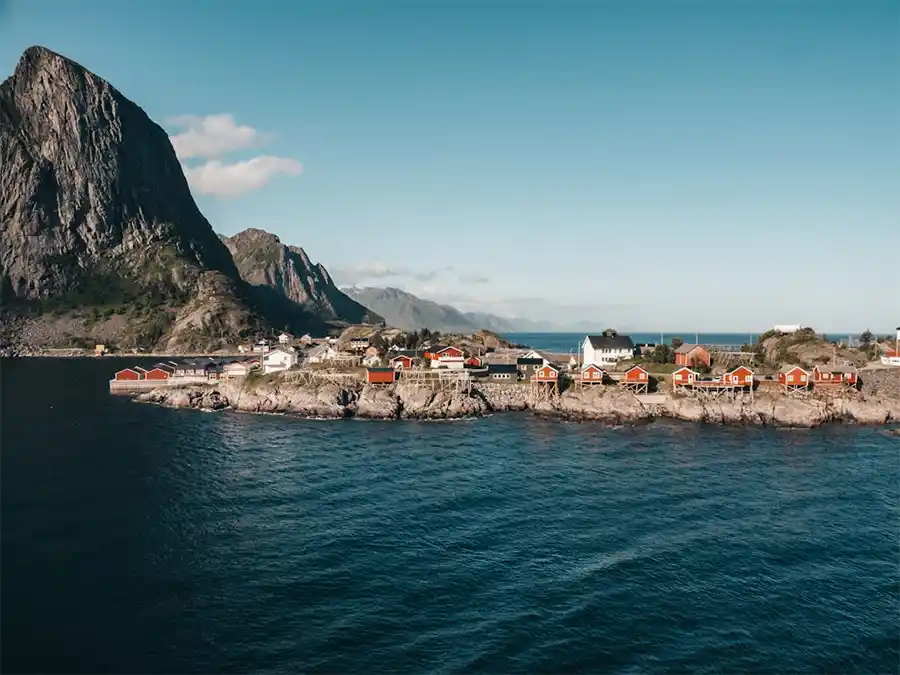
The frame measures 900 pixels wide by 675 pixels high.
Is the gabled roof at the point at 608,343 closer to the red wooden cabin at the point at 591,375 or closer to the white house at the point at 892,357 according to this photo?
the red wooden cabin at the point at 591,375

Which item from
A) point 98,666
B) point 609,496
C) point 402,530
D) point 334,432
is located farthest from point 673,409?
point 98,666

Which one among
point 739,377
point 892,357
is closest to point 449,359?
point 739,377

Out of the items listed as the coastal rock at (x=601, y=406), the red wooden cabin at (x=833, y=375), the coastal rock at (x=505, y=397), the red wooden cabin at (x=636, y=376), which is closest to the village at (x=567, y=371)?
the red wooden cabin at (x=636, y=376)

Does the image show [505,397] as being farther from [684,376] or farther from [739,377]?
[739,377]

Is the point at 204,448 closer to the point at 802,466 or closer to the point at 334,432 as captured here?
the point at 334,432

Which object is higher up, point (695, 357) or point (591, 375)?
point (695, 357)
